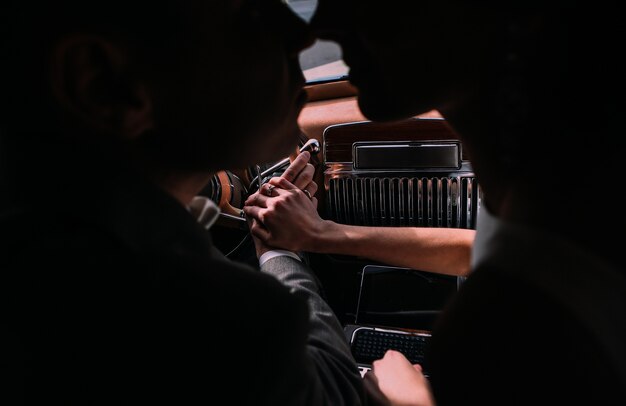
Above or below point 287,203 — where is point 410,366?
below

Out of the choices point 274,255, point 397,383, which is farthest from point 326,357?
point 274,255

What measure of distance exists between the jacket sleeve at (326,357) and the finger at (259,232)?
0.52 feet

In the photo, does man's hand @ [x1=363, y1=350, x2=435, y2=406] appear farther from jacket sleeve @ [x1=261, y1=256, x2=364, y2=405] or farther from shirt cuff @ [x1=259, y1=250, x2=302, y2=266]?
shirt cuff @ [x1=259, y1=250, x2=302, y2=266]

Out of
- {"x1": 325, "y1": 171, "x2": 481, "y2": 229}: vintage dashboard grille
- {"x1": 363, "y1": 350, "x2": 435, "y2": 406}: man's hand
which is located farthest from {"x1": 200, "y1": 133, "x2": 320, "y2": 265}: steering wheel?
{"x1": 363, "y1": 350, "x2": 435, "y2": 406}: man's hand

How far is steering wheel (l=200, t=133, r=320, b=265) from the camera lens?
51.1 inches

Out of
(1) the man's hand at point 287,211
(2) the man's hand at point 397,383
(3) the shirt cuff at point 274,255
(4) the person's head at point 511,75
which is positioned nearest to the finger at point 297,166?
(1) the man's hand at point 287,211

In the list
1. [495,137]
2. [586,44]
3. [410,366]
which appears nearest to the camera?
[586,44]

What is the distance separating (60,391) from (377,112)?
0.51 meters

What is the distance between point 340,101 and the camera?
4.90 ft

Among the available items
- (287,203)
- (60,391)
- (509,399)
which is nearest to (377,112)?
(509,399)

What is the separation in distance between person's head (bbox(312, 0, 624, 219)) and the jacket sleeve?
1.07 feet

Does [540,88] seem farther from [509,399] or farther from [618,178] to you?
[509,399]

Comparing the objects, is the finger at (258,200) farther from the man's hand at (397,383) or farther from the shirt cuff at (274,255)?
the man's hand at (397,383)

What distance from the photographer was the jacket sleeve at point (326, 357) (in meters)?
0.77
